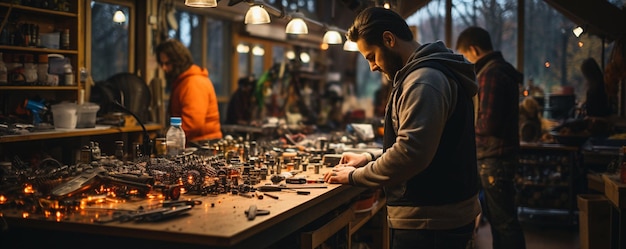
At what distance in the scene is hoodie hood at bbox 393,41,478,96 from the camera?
9.11 feet

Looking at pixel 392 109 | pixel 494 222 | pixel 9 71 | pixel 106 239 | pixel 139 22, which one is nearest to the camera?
pixel 106 239

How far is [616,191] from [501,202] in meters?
0.77

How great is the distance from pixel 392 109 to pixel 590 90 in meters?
4.55

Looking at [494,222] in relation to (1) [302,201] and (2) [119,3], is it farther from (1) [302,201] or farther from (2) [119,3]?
(2) [119,3]

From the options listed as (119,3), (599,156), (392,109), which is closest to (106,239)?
(392,109)

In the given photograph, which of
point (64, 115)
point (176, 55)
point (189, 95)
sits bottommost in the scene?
point (64, 115)

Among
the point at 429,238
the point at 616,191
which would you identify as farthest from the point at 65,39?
the point at 616,191

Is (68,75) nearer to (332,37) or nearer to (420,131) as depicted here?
(332,37)

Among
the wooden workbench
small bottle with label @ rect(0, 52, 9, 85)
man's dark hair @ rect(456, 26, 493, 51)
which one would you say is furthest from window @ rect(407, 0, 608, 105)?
the wooden workbench

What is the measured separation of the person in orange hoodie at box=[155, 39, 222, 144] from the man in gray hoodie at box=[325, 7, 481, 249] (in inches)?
101

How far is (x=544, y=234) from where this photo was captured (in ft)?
21.0

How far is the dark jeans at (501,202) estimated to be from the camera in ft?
15.1

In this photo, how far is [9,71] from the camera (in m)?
5.26

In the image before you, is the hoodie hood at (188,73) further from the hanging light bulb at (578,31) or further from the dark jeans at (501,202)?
the hanging light bulb at (578,31)
